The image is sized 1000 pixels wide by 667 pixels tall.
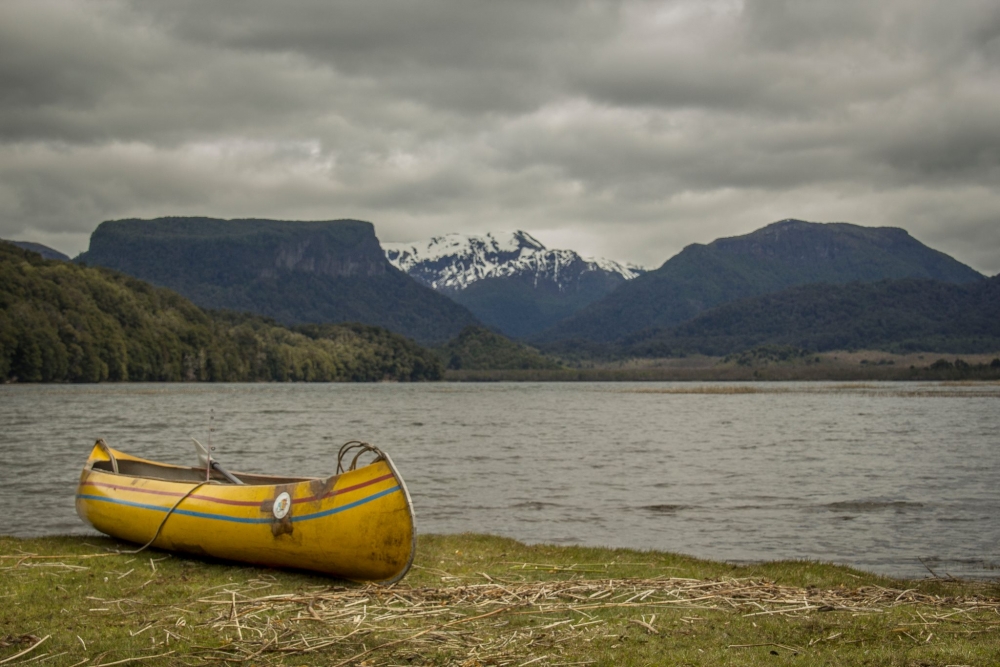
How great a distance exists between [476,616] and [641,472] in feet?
99.6

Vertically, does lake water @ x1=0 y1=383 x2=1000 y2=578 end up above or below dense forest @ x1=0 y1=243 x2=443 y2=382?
below

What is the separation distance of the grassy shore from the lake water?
7.14 metres

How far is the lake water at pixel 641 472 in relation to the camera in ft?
84.2

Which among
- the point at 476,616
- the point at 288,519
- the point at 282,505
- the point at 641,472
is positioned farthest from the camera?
the point at 641,472

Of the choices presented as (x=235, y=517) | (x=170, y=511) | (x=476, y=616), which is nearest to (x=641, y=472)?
(x=170, y=511)

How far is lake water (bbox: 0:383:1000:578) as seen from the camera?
25.7 metres

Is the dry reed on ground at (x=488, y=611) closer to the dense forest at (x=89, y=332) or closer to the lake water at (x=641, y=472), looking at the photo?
the lake water at (x=641, y=472)

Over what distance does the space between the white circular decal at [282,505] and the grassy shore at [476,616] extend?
1188mm

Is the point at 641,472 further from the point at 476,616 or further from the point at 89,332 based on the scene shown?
the point at 89,332

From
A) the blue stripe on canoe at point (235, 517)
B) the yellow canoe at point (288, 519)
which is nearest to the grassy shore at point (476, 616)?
the yellow canoe at point (288, 519)

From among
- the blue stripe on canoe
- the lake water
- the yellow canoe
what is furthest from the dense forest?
the yellow canoe

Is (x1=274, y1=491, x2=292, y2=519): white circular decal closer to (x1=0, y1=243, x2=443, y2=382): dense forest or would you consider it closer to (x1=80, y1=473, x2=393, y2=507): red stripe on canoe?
(x1=80, y1=473, x2=393, y2=507): red stripe on canoe

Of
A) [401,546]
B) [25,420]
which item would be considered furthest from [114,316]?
[401,546]

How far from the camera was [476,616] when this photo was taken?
13305mm
